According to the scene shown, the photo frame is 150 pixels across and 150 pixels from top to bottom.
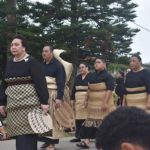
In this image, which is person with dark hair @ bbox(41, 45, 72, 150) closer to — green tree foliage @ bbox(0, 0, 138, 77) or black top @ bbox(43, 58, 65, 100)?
black top @ bbox(43, 58, 65, 100)

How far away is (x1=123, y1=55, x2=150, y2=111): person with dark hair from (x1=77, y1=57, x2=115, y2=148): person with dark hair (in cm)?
51

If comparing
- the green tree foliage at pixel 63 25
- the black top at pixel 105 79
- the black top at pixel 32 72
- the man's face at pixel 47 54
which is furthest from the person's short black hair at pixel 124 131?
the green tree foliage at pixel 63 25

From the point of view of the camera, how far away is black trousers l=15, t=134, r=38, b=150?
20.5ft

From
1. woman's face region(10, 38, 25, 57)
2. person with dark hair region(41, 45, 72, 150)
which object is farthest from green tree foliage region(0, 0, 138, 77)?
woman's face region(10, 38, 25, 57)

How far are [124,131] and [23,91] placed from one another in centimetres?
455

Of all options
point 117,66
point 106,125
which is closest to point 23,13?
point 117,66

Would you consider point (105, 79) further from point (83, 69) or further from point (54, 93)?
point (54, 93)

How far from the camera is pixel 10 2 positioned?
18.7 m

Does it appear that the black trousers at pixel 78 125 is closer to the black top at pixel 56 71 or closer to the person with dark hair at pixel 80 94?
the person with dark hair at pixel 80 94

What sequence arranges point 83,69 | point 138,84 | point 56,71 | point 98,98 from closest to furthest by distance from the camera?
point 56,71 → point 138,84 → point 98,98 → point 83,69

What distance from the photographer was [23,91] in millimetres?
6246

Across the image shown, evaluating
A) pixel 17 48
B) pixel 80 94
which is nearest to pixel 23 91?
pixel 17 48

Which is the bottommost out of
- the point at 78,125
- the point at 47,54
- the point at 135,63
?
the point at 78,125

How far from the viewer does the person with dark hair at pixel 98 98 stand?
9195 mm
